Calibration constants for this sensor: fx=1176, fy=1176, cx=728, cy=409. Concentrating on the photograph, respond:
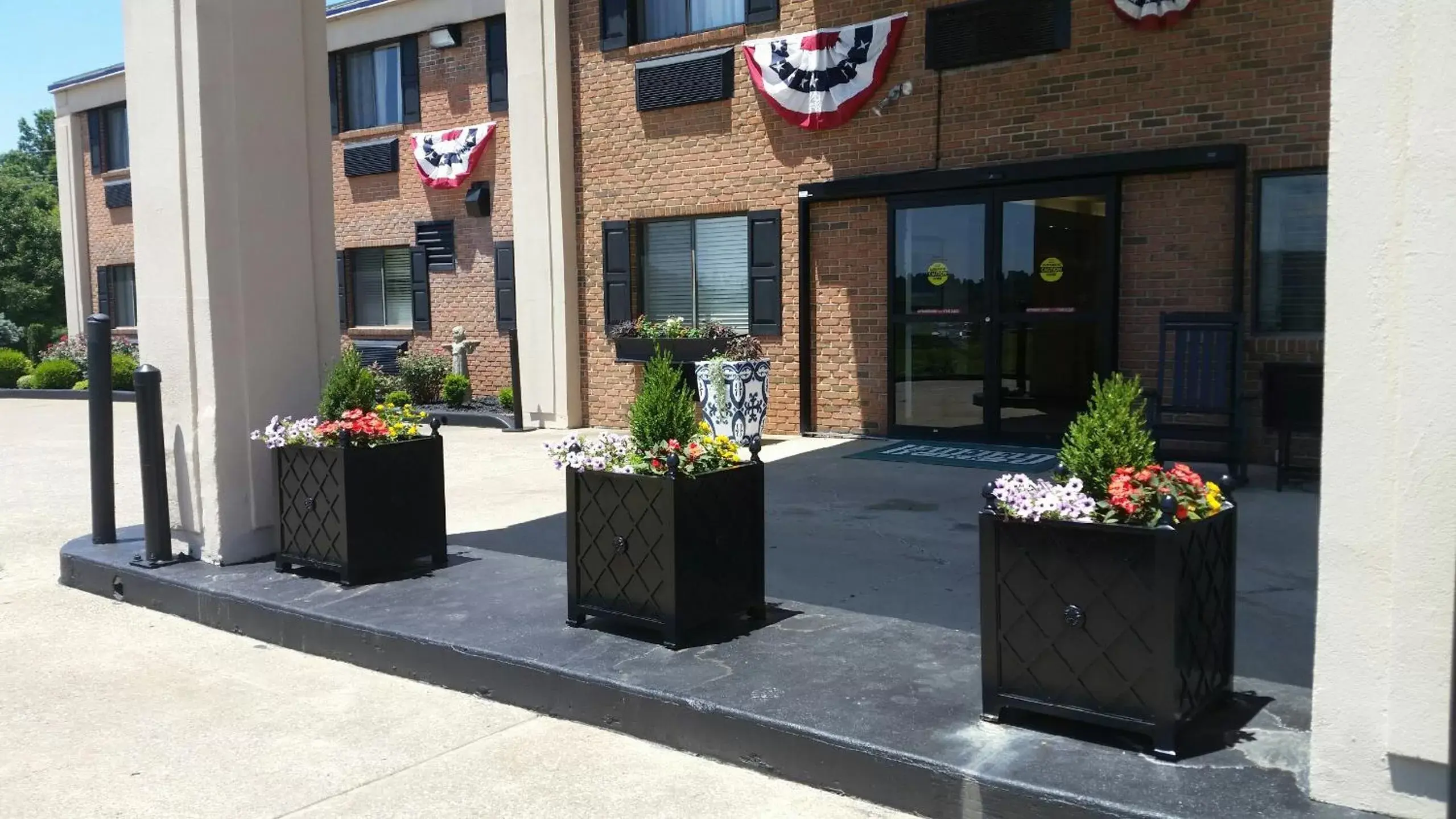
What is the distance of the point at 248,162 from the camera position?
6301mm

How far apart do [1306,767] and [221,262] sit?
550cm

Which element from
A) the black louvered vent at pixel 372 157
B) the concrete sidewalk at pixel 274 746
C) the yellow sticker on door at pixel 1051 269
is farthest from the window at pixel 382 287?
the concrete sidewalk at pixel 274 746

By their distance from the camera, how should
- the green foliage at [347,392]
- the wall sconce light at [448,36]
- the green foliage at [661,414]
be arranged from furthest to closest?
the wall sconce light at [448,36] → the green foliage at [347,392] → the green foliage at [661,414]

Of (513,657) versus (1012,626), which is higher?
(1012,626)

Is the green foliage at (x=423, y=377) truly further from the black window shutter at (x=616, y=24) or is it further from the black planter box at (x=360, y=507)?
the black planter box at (x=360, y=507)

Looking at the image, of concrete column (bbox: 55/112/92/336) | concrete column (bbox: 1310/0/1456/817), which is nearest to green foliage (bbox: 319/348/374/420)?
concrete column (bbox: 1310/0/1456/817)

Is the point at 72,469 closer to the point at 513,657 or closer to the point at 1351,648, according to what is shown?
the point at 513,657

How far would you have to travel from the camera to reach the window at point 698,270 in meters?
13.7

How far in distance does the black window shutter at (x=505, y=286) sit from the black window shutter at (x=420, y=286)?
1960mm

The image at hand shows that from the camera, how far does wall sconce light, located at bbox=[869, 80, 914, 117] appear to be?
38.9 ft

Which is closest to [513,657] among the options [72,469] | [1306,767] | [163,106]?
[1306,767]

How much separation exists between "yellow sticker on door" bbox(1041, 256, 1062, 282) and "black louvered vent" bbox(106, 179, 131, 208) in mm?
19770

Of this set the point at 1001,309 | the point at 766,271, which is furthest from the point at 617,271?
the point at 1001,309

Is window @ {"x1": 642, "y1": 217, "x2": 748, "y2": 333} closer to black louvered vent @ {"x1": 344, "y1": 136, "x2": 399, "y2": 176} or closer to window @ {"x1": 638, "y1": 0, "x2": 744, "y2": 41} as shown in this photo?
window @ {"x1": 638, "y1": 0, "x2": 744, "y2": 41}
